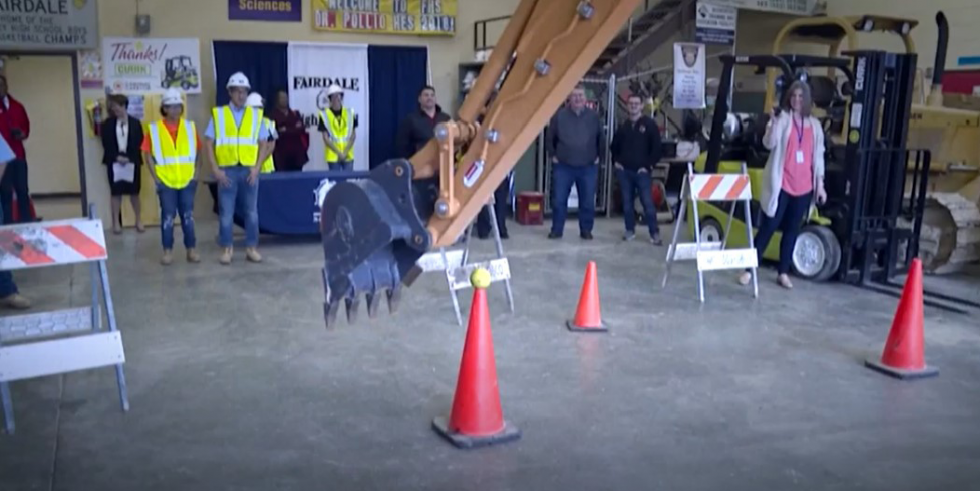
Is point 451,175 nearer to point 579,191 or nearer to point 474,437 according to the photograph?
point 474,437

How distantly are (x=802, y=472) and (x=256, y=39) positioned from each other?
976cm

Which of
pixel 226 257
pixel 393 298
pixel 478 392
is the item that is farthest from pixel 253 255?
pixel 393 298

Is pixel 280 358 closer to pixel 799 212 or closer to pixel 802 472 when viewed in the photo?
pixel 802 472

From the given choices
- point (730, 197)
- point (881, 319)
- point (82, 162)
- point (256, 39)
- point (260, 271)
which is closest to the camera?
point (881, 319)

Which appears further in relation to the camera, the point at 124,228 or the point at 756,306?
the point at 124,228

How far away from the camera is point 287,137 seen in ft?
36.4

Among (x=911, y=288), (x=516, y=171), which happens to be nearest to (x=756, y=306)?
(x=911, y=288)

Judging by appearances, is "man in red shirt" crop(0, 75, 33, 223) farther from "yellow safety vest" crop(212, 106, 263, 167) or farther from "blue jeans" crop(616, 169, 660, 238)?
"blue jeans" crop(616, 169, 660, 238)

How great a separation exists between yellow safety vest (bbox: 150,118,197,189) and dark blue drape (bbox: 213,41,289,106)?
11.7ft

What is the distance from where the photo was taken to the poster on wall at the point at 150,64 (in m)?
10.7

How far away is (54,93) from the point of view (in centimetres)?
1395

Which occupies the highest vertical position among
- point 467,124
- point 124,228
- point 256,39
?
point 256,39

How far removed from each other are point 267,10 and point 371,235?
9.71m

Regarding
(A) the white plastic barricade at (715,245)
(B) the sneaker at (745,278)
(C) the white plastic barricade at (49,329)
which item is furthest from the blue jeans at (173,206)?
(B) the sneaker at (745,278)
